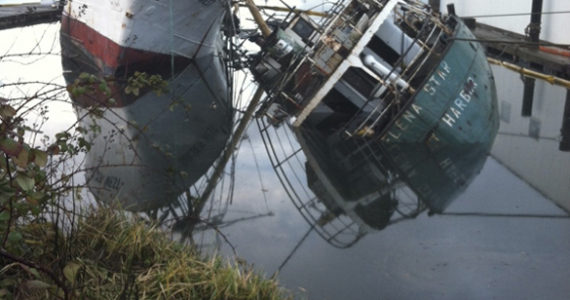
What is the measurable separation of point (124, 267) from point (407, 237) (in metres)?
4.49

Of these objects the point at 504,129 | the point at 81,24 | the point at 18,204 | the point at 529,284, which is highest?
the point at 81,24

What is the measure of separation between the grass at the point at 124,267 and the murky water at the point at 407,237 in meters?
1.21

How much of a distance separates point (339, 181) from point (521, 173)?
2971 millimetres

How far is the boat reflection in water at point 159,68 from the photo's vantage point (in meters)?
13.5

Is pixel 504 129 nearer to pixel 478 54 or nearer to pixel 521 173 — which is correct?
pixel 478 54

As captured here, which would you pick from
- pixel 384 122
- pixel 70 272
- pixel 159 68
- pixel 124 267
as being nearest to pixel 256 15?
pixel 159 68

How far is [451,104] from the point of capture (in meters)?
13.2

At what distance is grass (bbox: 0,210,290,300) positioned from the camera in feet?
18.2

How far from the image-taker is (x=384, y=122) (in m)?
14.0

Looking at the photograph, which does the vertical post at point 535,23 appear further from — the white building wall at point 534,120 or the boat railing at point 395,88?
the boat railing at point 395,88

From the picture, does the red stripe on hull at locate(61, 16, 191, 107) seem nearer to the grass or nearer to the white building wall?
the white building wall

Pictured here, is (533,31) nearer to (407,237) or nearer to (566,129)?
(566,129)

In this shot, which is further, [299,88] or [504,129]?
[504,129]

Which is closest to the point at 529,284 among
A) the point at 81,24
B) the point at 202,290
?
the point at 202,290
